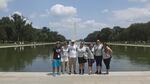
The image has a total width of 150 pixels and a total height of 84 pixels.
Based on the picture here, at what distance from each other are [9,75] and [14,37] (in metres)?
131

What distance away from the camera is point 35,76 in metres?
18.2

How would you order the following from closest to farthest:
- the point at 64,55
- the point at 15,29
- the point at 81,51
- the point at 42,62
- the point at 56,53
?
1. the point at 56,53
2. the point at 64,55
3. the point at 81,51
4. the point at 42,62
5. the point at 15,29

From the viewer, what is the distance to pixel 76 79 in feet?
56.5

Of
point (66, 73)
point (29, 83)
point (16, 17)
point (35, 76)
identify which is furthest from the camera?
point (16, 17)

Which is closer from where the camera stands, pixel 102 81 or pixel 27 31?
pixel 102 81

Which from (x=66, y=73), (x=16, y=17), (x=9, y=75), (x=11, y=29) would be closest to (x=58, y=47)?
(x=66, y=73)

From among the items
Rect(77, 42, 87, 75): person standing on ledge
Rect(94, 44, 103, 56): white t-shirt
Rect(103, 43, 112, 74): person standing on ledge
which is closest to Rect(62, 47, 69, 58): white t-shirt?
Rect(77, 42, 87, 75): person standing on ledge

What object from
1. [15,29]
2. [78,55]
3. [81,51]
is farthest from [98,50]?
[15,29]

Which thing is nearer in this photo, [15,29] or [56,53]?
[56,53]

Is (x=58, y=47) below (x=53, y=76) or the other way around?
the other way around

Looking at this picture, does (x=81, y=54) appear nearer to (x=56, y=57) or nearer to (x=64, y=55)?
(x=64, y=55)

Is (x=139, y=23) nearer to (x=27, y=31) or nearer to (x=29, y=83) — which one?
(x=27, y=31)

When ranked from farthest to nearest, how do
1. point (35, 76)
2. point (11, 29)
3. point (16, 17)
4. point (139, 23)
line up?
point (139, 23) < point (16, 17) < point (11, 29) < point (35, 76)

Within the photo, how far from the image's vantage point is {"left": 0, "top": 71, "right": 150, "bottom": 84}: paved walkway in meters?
16.3
